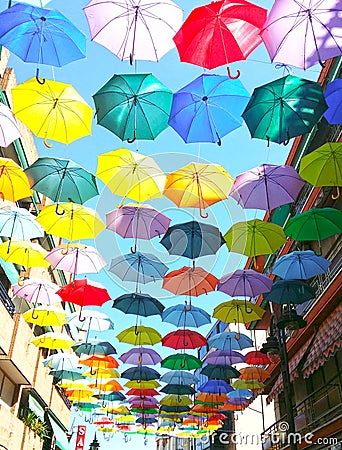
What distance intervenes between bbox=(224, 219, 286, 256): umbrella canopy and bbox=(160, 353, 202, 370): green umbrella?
626cm

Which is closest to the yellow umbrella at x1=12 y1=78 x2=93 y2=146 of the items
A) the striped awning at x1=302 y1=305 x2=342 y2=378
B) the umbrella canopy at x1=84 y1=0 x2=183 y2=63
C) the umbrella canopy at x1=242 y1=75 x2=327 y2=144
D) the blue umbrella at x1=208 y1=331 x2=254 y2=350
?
the umbrella canopy at x1=84 y1=0 x2=183 y2=63

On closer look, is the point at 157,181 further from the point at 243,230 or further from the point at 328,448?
the point at 328,448

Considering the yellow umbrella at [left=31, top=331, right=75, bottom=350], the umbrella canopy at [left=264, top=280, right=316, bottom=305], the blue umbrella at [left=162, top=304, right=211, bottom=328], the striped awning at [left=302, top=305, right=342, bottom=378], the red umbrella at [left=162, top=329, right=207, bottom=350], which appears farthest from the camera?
the yellow umbrella at [left=31, top=331, right=75, bottom=350]

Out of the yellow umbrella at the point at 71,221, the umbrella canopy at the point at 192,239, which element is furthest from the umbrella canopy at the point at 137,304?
the yellow umbrella at the point at 71,221

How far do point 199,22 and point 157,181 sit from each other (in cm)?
345

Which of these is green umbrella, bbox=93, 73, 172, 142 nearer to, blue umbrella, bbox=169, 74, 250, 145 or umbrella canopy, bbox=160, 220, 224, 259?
blue umbrella, bbox=169, 74, 250, 145

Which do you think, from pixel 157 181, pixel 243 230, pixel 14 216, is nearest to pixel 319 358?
pixel 243 230

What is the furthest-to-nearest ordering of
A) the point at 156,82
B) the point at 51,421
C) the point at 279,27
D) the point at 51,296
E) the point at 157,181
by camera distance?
the point at 51,421
the point at 51,296
the point at 157,181
the point at 156,82
the point at 279,27

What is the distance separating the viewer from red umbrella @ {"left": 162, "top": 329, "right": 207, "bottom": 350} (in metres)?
14.2

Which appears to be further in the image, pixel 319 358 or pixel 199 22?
pixel 319 358

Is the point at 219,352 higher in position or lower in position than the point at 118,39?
lower

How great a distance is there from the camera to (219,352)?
15398 millimetres

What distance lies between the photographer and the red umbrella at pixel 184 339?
14.2 m

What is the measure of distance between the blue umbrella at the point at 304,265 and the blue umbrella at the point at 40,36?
7109 millimetres
